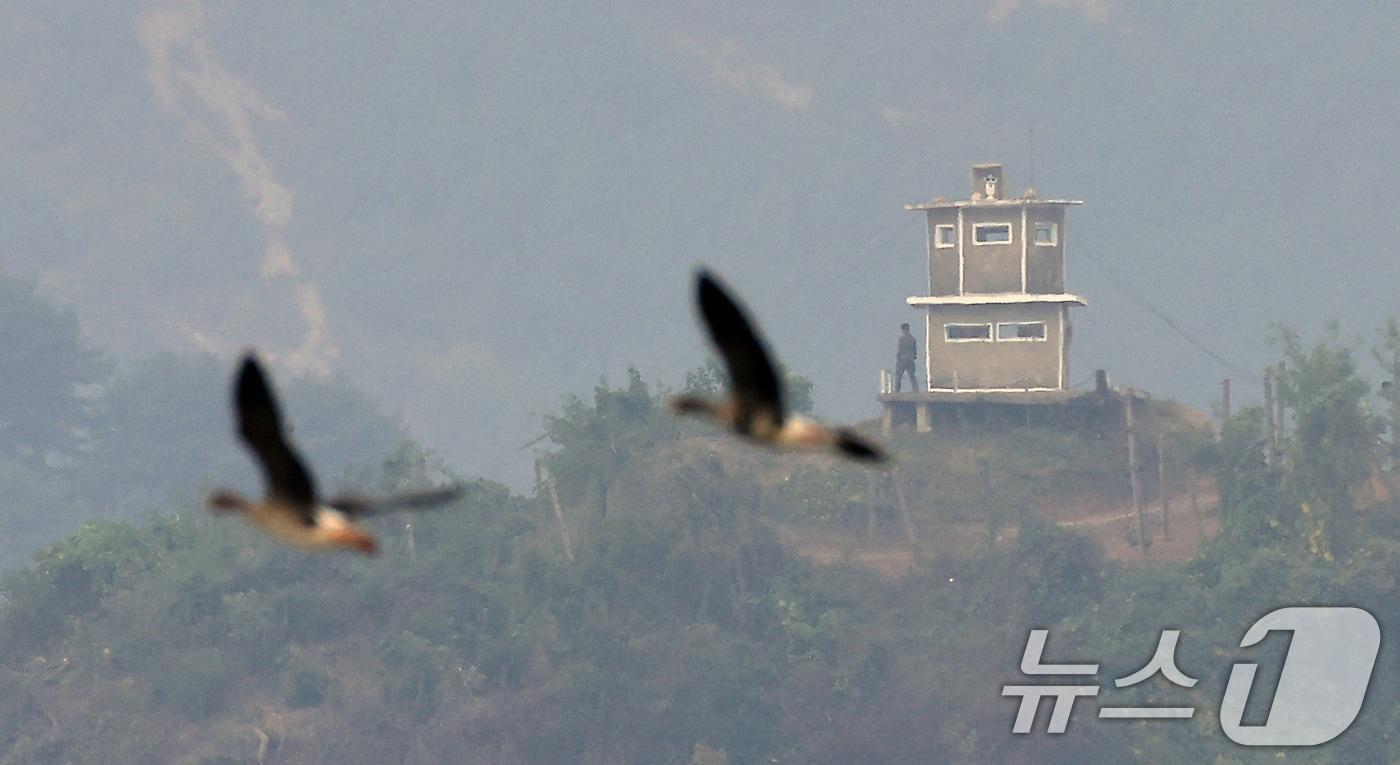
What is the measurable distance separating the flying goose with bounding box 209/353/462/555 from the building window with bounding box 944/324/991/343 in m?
79.9

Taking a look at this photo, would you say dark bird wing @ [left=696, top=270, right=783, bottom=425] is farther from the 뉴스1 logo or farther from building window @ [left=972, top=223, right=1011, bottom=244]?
building window @ [left=972, top=223, right=1011, bottom=244]

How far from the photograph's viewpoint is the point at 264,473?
313 centimetres

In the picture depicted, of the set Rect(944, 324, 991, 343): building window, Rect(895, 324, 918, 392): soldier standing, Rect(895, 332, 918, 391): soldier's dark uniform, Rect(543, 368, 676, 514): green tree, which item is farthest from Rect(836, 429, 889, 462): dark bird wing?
Rect(944, 324, 991, 343): building window

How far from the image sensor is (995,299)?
80.9 m

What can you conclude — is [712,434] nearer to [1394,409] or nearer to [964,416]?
[964,416]

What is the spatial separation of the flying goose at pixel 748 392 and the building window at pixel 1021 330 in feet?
260

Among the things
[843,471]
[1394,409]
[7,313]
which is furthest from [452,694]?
[7,313]

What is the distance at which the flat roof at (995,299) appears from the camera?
80.6 metres

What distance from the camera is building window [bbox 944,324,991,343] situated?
271 ft

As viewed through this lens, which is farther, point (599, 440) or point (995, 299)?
point (599, 440)

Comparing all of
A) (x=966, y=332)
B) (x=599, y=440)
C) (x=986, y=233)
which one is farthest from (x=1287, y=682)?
(x=599, y=440)

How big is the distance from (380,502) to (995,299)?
78.6 m

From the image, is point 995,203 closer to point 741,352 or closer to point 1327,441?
point 1327,441

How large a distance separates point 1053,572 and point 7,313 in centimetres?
11467
